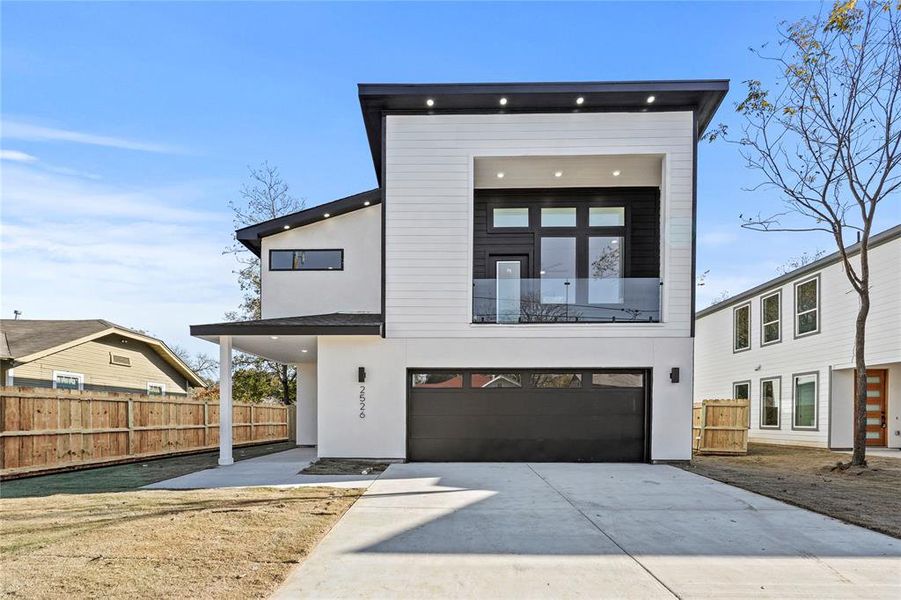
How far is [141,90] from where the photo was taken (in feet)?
42.6

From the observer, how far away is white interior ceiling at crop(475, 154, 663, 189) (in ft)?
34.9

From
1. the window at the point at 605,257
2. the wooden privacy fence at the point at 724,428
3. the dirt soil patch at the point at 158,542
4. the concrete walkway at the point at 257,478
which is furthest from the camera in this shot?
the wooden privacy fence at the point at 724,428

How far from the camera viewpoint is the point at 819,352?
13938 mm

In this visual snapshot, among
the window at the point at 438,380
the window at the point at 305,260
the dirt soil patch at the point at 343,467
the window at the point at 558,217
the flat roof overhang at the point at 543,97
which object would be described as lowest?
the dirt soil patch at the point at 343,467

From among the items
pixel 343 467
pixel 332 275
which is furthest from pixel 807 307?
pixel 343 467

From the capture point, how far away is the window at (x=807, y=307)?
1419 centimetres

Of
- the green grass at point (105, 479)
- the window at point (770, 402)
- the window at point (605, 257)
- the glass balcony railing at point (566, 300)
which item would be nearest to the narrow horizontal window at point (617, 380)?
the glass balcony railing at point (566, 300)

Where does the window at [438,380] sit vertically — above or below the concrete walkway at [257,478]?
above

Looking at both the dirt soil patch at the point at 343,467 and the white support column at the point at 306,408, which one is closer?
the dirt soil patch at the point at 343,467

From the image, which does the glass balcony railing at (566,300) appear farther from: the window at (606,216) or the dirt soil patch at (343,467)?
the dirt soil patch at (343,467)

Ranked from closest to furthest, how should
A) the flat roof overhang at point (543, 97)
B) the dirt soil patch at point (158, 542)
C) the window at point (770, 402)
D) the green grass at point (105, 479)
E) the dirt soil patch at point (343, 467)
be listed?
the dirt soil patch at point (158, 542) → the green grass at point (105, 479) → the dirt soil patch at point (343, 467) → the flat roof overhang at point (543, 97) → the window at point (770, 402)

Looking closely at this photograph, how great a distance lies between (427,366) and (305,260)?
4.23m

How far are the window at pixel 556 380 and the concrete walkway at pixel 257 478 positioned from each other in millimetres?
3684

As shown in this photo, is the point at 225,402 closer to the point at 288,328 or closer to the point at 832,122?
the point at 288,328
